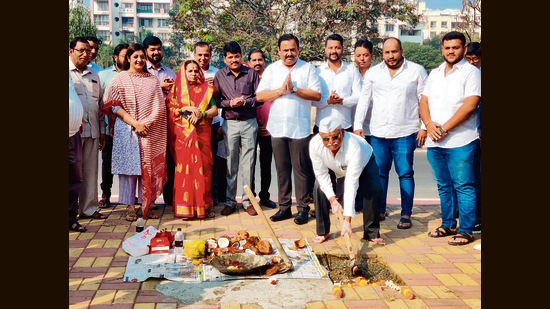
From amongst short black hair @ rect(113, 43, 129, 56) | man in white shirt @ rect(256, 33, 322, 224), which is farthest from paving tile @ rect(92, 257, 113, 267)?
short black hair @ rect(113, 43, 129, 56)

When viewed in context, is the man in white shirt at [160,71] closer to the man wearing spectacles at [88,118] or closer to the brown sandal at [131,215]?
the brown sandal at [131,215]

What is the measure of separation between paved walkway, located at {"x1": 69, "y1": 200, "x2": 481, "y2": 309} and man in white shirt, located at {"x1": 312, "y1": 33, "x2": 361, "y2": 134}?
3.91 ft

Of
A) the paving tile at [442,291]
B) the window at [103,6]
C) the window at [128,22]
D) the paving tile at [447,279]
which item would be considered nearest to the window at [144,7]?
the window at [128,22]

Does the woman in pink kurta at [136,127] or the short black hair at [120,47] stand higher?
the short black hair at [120,47]

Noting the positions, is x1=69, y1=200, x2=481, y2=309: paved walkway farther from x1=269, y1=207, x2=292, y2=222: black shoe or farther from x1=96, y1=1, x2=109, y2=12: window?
x1=96, y1=1, x2=109, y2=12: window

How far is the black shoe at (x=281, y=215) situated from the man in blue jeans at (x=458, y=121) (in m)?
1.72

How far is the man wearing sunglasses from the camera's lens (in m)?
4.69

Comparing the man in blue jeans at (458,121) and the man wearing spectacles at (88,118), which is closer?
the man in blue jeans at (458,121)

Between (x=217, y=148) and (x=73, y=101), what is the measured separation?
2597 mm

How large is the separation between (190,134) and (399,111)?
2.25m

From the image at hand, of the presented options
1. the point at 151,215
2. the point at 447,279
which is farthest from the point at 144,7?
the point at 447,279

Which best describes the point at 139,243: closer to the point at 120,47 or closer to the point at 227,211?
the point at 227,211

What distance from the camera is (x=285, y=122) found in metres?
5.87

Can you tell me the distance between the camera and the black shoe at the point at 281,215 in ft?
19.7
